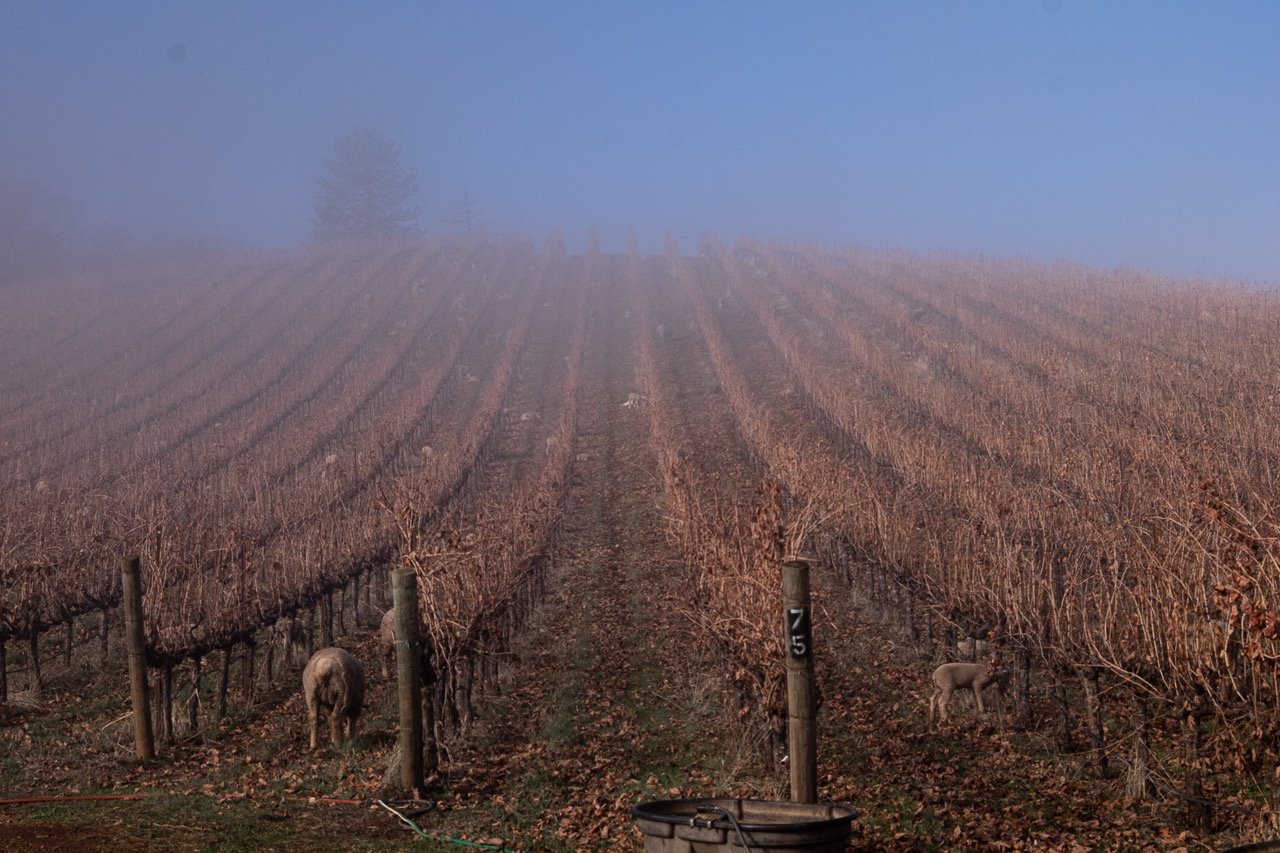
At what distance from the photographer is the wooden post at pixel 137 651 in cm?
1338

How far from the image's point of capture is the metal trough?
26.2 ft

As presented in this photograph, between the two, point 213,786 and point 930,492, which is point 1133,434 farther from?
point 213,786

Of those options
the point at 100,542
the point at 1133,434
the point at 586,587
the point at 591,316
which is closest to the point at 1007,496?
the point at 1133,434

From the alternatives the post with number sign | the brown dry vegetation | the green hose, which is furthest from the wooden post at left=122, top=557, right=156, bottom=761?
the post with number sign

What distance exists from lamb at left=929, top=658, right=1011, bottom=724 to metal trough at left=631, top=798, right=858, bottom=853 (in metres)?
5.73

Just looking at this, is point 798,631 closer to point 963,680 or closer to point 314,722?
point 963,680

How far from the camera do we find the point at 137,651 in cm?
1346

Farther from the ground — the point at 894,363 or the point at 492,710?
the point at 894,363

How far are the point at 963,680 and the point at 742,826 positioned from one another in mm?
6674

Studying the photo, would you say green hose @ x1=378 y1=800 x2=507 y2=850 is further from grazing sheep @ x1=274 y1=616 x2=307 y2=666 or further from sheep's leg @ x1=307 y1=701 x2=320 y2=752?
grazing sheep @ x1=274 y1=616 x2=307 y2=666

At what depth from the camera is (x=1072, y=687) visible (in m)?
14.7

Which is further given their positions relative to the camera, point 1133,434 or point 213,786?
point 1133,434

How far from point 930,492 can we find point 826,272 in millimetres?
51086

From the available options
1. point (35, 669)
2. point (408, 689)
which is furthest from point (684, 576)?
point (35, 669)
